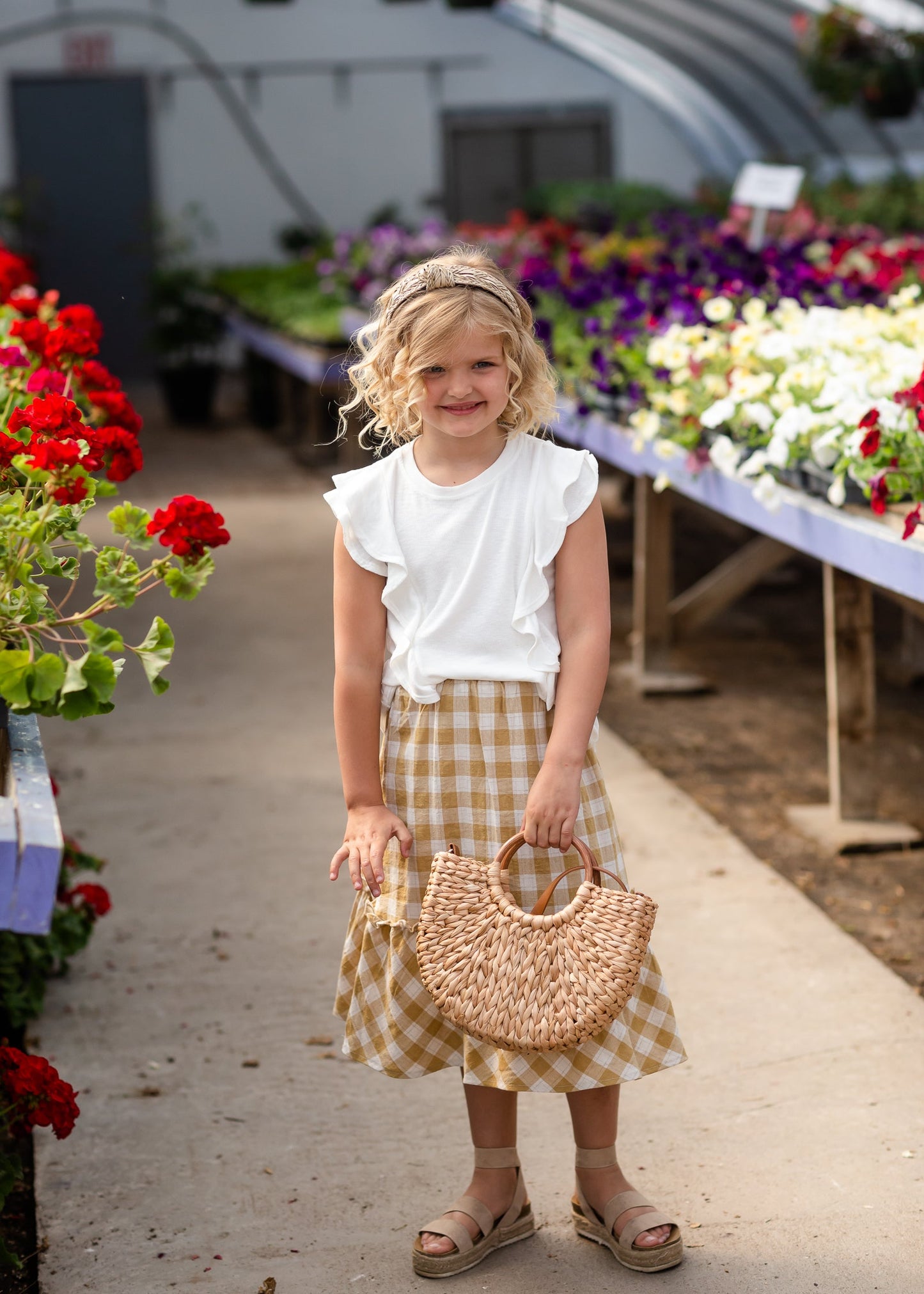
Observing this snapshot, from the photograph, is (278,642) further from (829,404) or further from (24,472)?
(24,472)

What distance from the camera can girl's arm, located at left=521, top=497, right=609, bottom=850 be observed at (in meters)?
1.85

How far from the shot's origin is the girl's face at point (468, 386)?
6.05 feet

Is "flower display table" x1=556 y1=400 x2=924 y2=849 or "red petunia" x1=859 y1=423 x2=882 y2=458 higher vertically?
"red petunia" x1=859 y1=423 x2=882 y2=458

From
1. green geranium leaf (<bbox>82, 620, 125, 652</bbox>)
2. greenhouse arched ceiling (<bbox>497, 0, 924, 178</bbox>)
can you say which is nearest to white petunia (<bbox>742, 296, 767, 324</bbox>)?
green geranium leaf (<bbox>82, 620, 125, 652</bbox>)

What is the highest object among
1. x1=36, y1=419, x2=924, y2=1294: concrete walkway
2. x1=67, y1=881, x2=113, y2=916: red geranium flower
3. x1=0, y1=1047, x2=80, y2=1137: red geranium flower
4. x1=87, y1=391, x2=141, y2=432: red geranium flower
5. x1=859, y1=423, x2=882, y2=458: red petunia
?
x1=87, y1=391, x2=141, y2=432: red geranium flower

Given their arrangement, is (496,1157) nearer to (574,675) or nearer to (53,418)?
(574,675)

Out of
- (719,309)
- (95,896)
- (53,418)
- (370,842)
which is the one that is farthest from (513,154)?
(370,842)

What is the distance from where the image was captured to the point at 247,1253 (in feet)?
6.71

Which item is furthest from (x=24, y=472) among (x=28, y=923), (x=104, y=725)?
(x=104, y=725)

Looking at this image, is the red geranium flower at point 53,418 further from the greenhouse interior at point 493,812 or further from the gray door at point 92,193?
the gray door at point 92,193

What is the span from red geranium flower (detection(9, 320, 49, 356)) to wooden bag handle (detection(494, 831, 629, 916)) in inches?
67.2

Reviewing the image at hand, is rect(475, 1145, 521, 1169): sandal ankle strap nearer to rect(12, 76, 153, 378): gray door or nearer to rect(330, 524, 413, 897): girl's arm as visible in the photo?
rect(330, 524, 413, 897): girl's arm

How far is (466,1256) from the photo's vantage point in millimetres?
1980

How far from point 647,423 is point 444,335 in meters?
2.23
